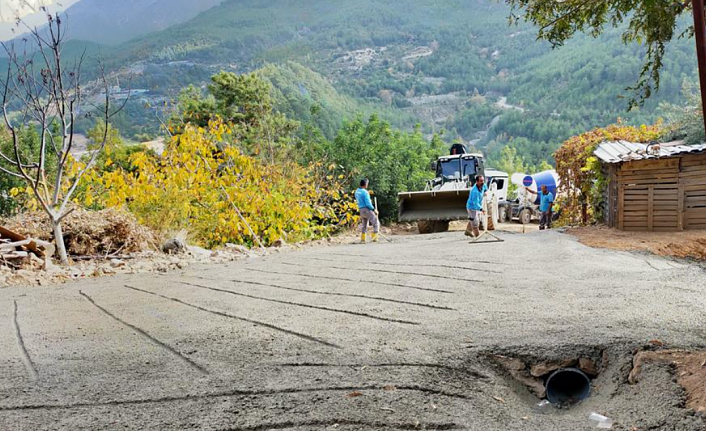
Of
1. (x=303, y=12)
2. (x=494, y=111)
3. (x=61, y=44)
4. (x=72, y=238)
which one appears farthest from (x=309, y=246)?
(x=303, y=12)

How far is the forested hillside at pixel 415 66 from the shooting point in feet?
279

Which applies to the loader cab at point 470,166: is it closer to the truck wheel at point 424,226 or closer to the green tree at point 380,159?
the truck wheel at point 424,226

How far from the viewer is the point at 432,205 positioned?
20.0 metres

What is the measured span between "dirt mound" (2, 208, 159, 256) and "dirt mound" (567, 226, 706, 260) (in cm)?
943

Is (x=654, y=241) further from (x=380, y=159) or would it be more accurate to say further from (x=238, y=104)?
(x=238, y=104)

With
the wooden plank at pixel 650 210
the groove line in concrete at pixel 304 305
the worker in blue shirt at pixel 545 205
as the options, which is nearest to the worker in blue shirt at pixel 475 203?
the wooden plank at pixel 650 210

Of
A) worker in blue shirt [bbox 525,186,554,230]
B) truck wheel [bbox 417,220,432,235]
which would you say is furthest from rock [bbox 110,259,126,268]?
worker in blue shirt [bbox 525,186,554,230]

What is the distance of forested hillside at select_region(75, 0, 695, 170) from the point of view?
84.9 metres

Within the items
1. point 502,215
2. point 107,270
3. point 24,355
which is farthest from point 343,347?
point 502,215

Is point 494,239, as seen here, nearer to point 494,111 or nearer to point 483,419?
point 483,419

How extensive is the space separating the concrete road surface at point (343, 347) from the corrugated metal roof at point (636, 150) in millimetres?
5642

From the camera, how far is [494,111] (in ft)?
352

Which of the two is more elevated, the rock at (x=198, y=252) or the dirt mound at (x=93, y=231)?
the dirt mound at (x=93, y=231)

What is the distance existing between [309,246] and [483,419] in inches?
464
